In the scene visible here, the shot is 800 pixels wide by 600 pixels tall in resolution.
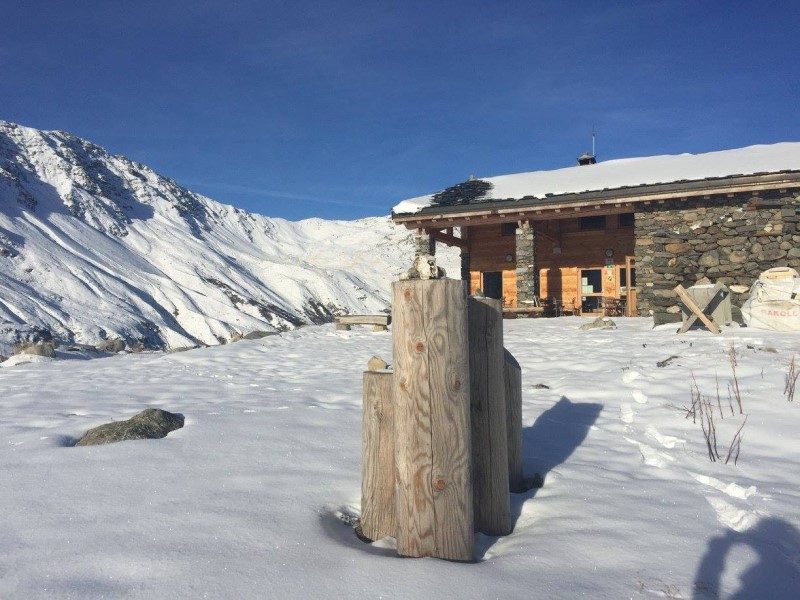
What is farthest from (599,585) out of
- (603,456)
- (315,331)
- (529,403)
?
(315,331)

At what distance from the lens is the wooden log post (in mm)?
2037

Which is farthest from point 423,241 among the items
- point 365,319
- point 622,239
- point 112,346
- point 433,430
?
point 433,430

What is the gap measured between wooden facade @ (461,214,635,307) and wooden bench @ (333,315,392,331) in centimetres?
464

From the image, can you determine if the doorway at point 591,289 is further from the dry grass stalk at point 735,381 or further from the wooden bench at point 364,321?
the dry grass stalk at point 735,381

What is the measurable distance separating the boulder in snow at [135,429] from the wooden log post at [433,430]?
6.93ft

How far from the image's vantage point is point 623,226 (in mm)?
14750

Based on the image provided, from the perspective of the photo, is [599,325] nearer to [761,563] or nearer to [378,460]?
[761,563]

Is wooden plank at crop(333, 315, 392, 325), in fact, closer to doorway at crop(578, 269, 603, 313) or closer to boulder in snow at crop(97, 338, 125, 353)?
boulder in snow at crop(97, 338, 125, 353)

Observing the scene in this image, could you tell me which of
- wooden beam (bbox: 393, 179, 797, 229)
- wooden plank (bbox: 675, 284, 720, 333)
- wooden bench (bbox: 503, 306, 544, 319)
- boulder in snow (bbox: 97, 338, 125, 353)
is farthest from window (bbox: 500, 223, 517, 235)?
boulder in snow (bbox: 97, 338, 125, 353)

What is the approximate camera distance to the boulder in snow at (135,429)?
3224 mm

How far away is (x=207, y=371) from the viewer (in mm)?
6703

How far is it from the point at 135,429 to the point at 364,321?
7885mm

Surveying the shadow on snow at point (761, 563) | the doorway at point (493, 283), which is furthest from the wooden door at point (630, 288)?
the shadow on snow at point (761, 563)

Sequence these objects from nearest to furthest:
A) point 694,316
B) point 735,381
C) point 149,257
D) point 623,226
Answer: point 735,381 < point 694,316 < point 623,226 < point 149,257
